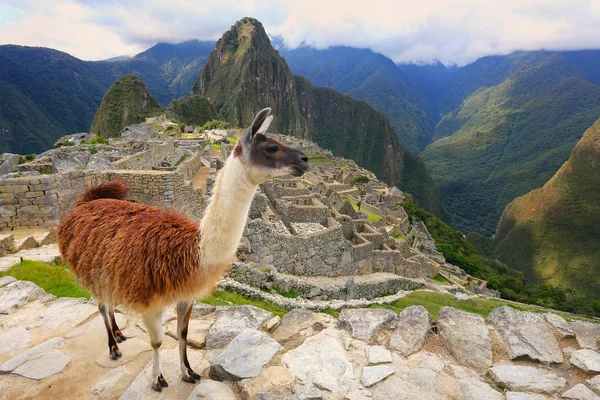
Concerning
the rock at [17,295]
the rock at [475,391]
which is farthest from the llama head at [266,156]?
the rock at [17,295]

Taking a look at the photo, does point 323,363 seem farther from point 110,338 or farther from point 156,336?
point 110,338

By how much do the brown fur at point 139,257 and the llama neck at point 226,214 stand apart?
116 millimetres

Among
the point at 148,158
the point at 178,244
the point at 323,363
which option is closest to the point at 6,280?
the point at 178,244

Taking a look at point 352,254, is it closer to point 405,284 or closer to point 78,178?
point 405,284

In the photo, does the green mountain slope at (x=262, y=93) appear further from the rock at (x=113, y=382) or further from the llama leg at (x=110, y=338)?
the rock at (x=113, y=382)

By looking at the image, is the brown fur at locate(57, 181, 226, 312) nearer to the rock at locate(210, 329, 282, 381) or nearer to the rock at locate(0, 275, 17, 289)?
the rock at locate(210, 329, 282, 381)

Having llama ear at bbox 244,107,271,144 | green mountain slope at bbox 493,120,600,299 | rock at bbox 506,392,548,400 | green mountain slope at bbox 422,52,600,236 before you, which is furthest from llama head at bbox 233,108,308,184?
green mountain slope at bbox 422,52,600,236

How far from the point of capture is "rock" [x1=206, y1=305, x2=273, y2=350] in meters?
3.81

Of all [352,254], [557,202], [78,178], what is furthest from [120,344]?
[557,202]

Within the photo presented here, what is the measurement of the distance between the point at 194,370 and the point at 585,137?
138m

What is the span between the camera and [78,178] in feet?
30.2

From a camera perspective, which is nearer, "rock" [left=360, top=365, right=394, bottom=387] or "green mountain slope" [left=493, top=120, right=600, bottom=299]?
"rock" [left=360, top=365, right=394, bottom=387]

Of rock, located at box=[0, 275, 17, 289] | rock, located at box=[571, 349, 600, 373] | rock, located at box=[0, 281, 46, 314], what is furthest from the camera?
rock, located at box=[0, 275, 17, 289]

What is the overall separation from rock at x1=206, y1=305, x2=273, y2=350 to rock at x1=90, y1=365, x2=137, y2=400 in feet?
2.68
